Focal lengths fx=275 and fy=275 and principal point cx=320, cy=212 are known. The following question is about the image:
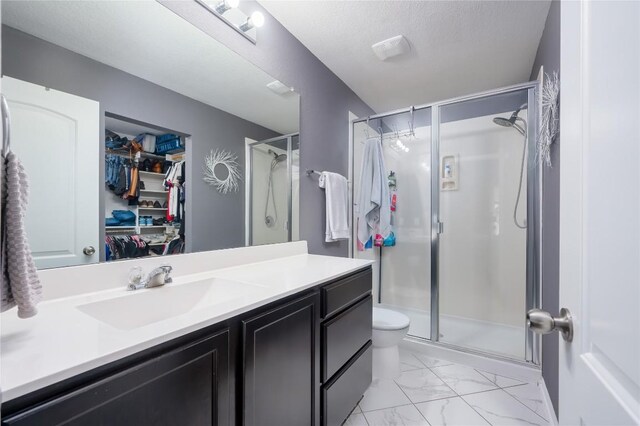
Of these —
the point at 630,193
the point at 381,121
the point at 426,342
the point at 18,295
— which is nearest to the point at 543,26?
the point at 381,121

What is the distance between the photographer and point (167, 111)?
1214 millimetres

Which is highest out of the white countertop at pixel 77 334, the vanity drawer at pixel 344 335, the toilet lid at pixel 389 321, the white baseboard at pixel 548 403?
the white countertop at pixel 77 334

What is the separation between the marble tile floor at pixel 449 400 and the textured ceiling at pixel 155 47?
6.03 feet

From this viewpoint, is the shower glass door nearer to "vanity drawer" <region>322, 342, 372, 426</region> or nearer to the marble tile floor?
the marble tile floor

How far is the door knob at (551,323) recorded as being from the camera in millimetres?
538

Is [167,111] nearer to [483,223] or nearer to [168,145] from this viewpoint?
[168,145]

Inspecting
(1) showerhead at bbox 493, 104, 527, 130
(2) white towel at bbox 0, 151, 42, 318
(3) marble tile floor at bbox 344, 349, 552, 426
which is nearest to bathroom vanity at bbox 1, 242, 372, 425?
(2) white towel at bbox 0, 151, 42, 318

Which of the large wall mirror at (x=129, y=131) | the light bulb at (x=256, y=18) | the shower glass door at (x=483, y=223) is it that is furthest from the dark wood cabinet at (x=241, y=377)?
the shower glass door at (x=483, y=223)

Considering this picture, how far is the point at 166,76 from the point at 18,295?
101cm

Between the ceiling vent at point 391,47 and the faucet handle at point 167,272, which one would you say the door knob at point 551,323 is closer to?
the faucet handle at point 167,272

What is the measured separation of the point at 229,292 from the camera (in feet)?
3.68

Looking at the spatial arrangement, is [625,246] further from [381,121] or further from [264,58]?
[381,121]

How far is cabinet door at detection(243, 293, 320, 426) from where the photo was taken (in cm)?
88

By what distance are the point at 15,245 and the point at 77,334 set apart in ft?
0.79
